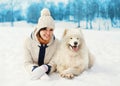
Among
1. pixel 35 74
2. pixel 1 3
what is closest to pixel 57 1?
pixel 1 3

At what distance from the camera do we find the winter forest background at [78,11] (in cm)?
359

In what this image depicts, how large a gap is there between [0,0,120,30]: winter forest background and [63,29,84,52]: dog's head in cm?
172

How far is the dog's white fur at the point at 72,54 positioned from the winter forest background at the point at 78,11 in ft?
5.58

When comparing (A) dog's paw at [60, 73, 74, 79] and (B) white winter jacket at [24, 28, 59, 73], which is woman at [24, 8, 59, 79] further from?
(A) dog's paw at [60, 73, 74, 79]

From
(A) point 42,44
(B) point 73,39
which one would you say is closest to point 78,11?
(A) point 42,44

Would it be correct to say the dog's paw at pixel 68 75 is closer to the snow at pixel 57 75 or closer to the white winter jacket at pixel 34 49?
the snow at pixel 57 75

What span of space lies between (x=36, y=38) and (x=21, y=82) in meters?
0.35

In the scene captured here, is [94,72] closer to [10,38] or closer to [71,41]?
[71,41]

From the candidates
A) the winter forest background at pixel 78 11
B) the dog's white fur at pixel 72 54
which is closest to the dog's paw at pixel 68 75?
the dog's white fur at pixel 72 54

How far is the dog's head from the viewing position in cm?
184

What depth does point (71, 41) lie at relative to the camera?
185 centimetres

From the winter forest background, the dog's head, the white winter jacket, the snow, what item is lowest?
the snow

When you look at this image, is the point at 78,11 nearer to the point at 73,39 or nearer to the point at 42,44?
the point at 42,44

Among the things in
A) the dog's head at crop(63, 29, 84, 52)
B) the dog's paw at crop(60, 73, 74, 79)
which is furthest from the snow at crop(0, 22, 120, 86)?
the dog's head at crop(63, 29, 84, 52)
